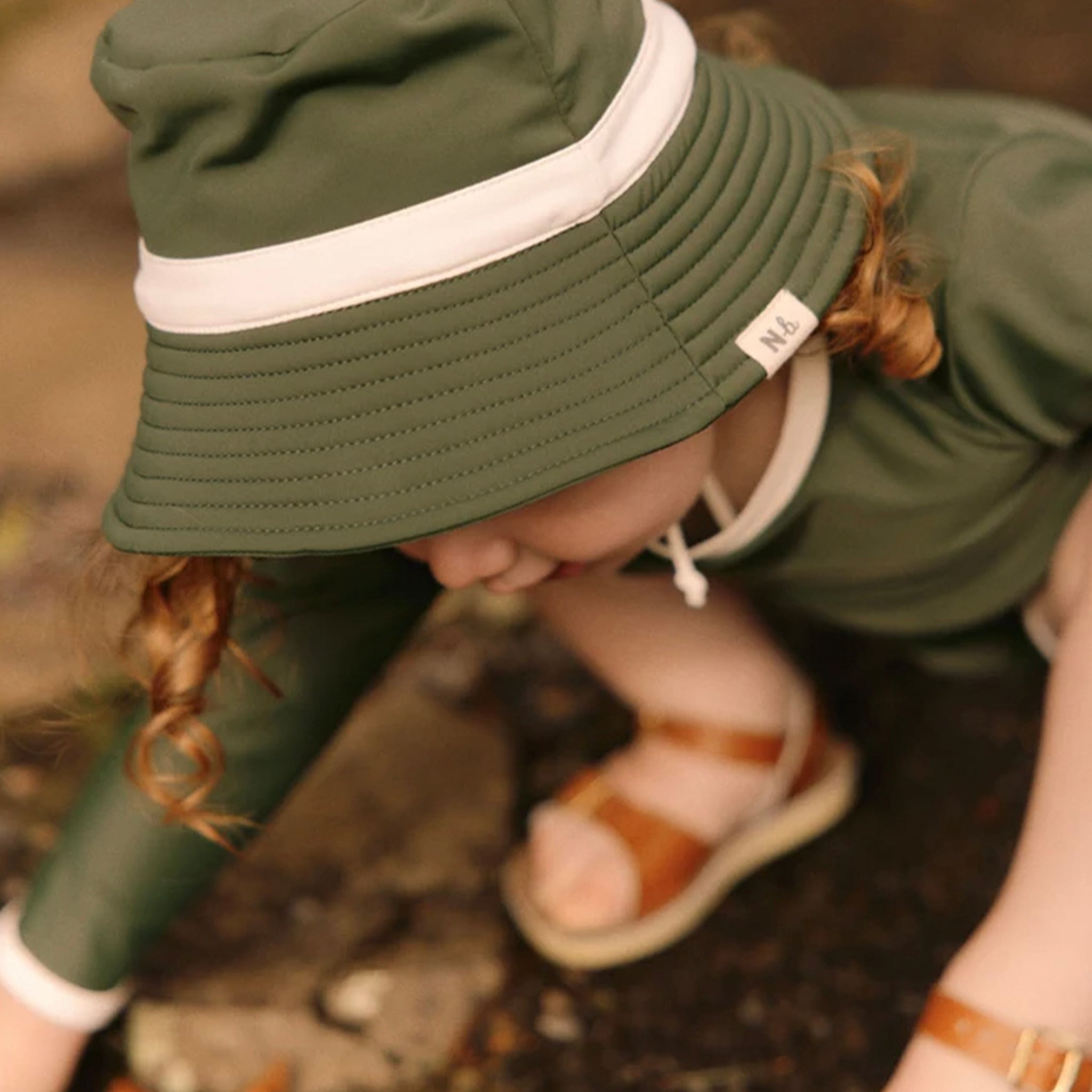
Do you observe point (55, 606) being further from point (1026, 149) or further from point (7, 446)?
point (1026, 149)

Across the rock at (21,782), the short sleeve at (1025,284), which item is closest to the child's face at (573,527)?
the short sleeve at (1025,284)

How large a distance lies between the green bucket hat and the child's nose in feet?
0.44

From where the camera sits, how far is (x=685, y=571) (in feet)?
3.80

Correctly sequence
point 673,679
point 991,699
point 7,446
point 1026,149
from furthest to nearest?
1. point 7,446
2. point 991,699
3. point 673,679
4. point 1026,149

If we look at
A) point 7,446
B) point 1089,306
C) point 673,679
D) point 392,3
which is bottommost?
point 7,446

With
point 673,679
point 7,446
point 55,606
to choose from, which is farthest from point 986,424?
point 7,446

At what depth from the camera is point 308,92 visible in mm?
827

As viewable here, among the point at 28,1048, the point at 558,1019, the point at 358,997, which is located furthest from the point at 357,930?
the point at 28,1048

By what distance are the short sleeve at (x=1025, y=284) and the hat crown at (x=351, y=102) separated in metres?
0.36

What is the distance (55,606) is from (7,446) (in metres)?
0.35

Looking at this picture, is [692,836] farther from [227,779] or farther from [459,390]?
[459,390]

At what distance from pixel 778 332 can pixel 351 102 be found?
29 cm

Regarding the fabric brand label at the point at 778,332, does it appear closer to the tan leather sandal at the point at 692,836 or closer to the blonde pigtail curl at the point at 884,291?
the blonde pigtail curl at the point at 884,291

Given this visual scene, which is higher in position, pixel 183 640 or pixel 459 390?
pixel 459 390
